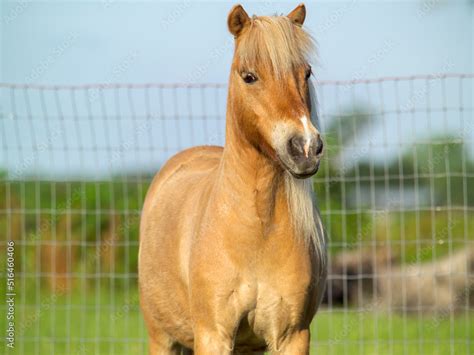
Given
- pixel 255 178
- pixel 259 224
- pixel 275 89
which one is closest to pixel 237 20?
pixel 275 89

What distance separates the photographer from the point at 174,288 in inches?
185

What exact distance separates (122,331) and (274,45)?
193 inches

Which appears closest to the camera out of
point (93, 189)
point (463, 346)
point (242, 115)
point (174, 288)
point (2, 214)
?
point (242, 115)

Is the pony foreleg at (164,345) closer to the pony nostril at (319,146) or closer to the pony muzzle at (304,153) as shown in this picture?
the pony muzzle at (304,153)

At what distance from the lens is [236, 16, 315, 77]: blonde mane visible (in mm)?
3621

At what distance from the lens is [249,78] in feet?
12.2

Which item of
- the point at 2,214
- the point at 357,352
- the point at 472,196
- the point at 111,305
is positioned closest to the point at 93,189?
the point at 2,214

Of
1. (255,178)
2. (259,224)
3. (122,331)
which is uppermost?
(255,178)

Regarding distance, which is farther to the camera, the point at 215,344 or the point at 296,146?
the point at 215,344

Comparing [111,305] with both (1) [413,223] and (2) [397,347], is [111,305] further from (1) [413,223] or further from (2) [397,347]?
(1) [413,223]

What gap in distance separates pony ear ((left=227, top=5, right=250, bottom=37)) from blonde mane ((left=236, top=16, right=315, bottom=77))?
0.04m

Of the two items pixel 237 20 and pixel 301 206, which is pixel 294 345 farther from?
pixel 237 20

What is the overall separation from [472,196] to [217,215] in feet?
14.6

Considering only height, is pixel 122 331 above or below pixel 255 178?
below
